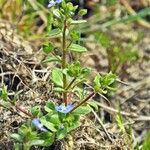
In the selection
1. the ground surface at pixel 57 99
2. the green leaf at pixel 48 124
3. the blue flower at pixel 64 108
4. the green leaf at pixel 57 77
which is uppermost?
the green leaf at pixel 57 77

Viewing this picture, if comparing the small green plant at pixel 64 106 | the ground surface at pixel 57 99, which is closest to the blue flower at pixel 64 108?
the small green plant at pixel 64 106

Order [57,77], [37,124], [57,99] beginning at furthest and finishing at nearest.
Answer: [57,99], [57,77], [37,124]

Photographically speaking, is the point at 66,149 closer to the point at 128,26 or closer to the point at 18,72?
the point at 18,72

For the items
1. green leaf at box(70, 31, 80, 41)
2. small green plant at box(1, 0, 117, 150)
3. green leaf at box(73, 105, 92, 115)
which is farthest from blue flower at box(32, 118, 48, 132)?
green leaf at box(70, 31, 80, 41)

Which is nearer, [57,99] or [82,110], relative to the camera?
[82,110]

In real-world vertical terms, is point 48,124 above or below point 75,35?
below

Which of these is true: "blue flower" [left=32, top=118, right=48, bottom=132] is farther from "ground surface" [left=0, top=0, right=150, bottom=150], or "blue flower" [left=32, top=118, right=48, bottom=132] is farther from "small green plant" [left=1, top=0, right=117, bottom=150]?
"ground surface" [left=0, top=0, right=150, bottom=150]

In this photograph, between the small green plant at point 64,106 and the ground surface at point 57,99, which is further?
the ground surface at point 57,99

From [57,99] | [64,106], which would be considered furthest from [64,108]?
[57,99]

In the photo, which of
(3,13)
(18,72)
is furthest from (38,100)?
(3,13)

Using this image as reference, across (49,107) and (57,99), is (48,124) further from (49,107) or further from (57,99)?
(57,99)

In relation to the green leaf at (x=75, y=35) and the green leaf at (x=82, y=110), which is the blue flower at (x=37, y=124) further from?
the green leaf at (x=75, y=35)
